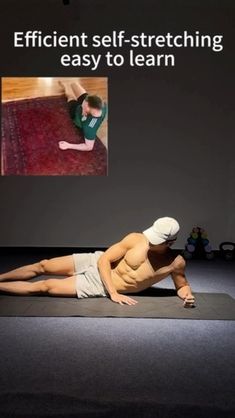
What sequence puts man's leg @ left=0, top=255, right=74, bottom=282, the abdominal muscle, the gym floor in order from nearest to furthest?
the gym floor < the abdominal muscle < man's leg @ left=0, top=255, right=74, bottom=282

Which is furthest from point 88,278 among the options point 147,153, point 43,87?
point 43,87

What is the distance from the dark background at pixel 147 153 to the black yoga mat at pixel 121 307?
250 cm

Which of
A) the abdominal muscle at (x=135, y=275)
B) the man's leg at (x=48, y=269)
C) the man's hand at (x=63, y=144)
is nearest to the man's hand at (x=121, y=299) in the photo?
the abdominal muscle at (x=135, y=275)

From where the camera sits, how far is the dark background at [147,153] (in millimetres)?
6387

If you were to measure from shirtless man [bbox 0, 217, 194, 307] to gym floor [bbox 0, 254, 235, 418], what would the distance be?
42cm

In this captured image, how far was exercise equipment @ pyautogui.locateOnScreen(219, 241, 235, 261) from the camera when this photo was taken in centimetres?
617

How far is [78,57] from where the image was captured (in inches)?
253

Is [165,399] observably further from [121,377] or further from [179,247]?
[179,247]

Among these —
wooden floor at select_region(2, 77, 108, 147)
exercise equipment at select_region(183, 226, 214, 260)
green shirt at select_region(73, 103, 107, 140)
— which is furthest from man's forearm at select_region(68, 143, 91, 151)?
exercise equipment at select_region(183, 226, 214, 260)

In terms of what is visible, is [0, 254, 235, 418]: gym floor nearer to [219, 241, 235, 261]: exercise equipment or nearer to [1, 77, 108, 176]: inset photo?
[219, 241, 235, 261]: exercise equipment

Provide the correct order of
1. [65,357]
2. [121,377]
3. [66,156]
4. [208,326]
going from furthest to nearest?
[66,156] → [208,326] → [65,357] → [121,377]

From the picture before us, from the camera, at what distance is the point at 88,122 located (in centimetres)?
635

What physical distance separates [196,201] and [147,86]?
5.19ft

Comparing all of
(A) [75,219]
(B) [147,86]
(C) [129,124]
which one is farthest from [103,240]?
(B) [147,86]
